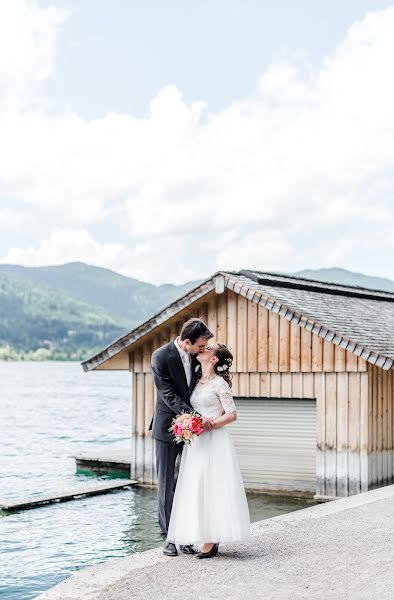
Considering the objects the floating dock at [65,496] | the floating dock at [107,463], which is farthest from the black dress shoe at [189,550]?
the floating dock at [107,463]

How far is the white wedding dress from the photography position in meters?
8.75

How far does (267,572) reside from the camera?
8.33 m

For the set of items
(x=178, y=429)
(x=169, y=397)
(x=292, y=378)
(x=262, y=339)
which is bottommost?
(x=178, y=429)

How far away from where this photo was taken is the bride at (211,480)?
8.76m

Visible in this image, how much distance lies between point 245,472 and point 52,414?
42.9 meters

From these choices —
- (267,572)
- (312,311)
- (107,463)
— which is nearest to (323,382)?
(312,311)

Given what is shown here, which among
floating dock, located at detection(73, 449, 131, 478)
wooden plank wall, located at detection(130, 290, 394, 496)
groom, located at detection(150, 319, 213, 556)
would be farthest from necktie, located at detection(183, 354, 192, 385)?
floating dock, located at detection(73, 449, 131, 478)

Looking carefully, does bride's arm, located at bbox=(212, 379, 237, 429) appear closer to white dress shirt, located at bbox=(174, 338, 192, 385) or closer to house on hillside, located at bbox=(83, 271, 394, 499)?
white dress shirt, located at bbox=(174, 338, 192, 385)

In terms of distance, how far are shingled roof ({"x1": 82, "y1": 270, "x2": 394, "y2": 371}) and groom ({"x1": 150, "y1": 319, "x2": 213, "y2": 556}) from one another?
690cm

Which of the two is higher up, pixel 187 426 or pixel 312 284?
pixel 312 284

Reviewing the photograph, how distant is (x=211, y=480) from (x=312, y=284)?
11.6 meters

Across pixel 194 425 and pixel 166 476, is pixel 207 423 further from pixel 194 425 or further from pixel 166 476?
pixel 166 476

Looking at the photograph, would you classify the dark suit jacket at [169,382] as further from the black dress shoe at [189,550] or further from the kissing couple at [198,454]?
the black dress shoe at [189,550]

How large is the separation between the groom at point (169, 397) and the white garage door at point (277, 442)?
8.35 metres
